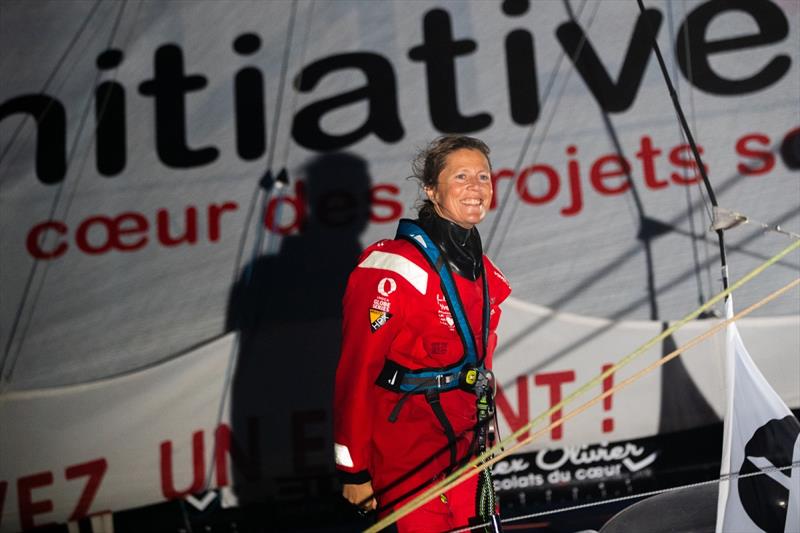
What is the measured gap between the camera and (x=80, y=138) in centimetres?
298

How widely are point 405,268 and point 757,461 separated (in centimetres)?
87

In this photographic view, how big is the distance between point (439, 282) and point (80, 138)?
1.96 meters

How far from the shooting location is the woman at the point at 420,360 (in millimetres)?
1499

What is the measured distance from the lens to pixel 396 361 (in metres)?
1.55

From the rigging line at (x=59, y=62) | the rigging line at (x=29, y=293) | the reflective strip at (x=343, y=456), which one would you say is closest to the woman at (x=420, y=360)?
the reflective strip at (x=343, y=456)

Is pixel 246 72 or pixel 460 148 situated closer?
pixel 460 148

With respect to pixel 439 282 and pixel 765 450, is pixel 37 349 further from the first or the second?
pixel 765 450

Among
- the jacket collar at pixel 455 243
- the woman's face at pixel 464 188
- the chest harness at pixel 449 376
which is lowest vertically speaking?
the chest harness at pixel 449 376

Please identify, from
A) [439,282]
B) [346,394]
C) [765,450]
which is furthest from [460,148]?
[765,450]

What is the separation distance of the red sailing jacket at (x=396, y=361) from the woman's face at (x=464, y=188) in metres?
0.11

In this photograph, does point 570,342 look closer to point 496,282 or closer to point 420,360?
point 496,282

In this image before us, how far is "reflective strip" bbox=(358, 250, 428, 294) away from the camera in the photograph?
1538 millimetres

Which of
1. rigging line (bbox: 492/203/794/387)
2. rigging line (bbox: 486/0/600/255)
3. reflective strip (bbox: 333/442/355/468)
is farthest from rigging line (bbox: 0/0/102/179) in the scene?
reflective strip (bbox: 333/442/355/468)

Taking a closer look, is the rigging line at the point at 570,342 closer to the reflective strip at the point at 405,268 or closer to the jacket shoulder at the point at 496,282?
the jacket shoulder at the point at 496,282
